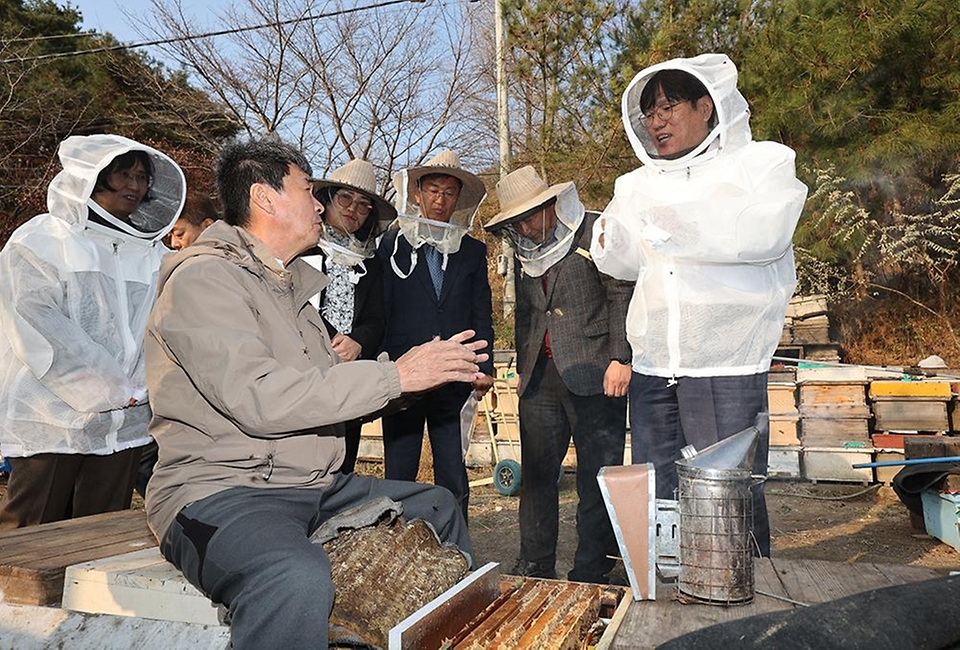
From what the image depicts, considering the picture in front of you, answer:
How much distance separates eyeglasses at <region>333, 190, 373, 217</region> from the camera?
3.97 m

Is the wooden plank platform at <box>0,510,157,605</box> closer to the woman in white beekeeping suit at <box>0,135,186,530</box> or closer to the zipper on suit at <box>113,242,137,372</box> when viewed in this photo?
the woman in white beekeeping suit at <box>0,135,186,530</box>

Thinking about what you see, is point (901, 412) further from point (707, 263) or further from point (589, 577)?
point (707, 263)

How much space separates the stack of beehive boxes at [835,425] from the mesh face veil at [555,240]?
362cm

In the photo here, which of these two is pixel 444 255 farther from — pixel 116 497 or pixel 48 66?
pixel 48 66

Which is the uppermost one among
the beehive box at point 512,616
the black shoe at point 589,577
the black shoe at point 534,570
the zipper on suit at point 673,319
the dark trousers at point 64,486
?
the zipper on suit at point 673,319

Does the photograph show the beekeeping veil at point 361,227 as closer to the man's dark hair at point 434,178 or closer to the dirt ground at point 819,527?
the man's dark hair at point 434,178

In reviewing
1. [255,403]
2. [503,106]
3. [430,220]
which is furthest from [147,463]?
[503,106]

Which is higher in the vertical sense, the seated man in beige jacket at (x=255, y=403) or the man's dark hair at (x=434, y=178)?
the man's dark hair at (x=434, y=178)

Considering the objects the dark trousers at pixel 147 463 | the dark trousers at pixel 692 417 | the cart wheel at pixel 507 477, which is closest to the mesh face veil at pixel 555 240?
the dark trousers at pixel 692 417

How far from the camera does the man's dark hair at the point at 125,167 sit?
337 cm

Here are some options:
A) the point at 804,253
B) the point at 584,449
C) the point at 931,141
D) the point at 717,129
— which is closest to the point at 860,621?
the point at 717,129

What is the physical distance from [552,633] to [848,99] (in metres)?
8.18

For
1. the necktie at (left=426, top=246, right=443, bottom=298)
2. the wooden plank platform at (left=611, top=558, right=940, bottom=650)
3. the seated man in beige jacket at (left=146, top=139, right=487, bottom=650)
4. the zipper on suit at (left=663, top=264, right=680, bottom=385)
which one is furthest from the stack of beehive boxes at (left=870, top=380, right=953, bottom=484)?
the seated man in beige jacket at (left=146, top=139, right=487, bottom=650)

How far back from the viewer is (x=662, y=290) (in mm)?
3010
